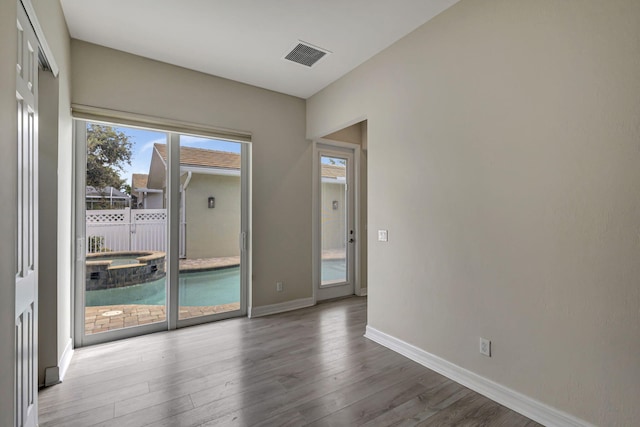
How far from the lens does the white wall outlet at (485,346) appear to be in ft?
7.16

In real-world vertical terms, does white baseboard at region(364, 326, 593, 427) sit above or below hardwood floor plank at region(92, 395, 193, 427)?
above

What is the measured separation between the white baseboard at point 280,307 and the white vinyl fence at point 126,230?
137 centimetres

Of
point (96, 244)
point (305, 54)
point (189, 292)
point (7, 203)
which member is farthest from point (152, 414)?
point (305, 54)

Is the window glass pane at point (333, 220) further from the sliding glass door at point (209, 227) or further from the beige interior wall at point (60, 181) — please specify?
the beige interior wall at point (60, 181)

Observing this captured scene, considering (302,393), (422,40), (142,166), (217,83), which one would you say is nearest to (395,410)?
(302,393)

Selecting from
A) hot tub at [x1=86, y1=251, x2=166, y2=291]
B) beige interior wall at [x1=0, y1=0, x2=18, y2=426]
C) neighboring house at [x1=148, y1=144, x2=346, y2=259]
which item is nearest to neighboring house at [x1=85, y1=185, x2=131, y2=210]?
neighboring house at [x1=148, y1=144, x2=346, y2=259]

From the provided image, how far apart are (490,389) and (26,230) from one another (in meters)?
3.10

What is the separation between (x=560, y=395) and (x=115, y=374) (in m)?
3.23

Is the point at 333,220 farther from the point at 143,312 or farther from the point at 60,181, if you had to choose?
the point at 60,181

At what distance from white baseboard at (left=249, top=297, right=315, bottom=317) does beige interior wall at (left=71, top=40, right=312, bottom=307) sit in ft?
0.21

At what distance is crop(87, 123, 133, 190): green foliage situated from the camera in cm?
304

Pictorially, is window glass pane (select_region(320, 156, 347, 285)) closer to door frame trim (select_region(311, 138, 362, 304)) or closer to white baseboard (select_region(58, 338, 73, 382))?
door frame trim (select_region(311, 138, 362, 304))

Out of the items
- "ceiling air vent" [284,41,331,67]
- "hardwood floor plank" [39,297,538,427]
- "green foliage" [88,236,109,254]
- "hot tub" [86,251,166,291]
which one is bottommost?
"hardwood floor plank" [39,297,538,427]

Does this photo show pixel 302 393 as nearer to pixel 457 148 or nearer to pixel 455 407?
pixel 455 407
